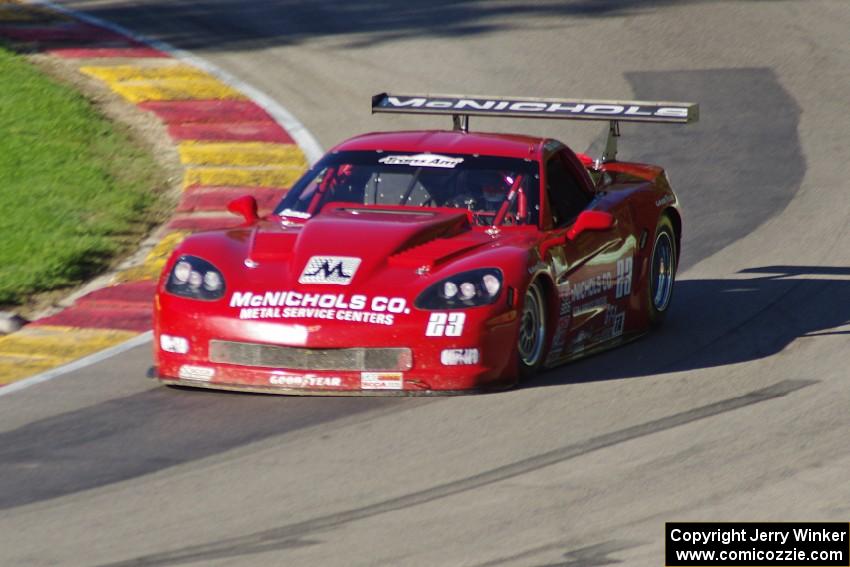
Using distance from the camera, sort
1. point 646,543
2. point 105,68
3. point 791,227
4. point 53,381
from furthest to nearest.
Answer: point 105,68 → point 791,227 → point 53,381 → point 646,543

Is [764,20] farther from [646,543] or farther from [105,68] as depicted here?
[646,543]

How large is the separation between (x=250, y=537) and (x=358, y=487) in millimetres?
728

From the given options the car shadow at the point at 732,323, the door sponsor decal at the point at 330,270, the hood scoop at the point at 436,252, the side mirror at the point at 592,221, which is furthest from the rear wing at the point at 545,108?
the door sponsor decal at the point at 330,270

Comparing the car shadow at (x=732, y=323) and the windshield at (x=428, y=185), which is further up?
the windshield at (x=428, y=185)

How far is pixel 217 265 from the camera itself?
8.52 metres

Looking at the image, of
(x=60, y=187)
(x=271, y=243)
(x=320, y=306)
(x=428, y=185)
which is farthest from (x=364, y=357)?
(x=60, y=187)

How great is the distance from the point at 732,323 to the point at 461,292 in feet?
7.97

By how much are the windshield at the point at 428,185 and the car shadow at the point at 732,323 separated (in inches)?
37.0

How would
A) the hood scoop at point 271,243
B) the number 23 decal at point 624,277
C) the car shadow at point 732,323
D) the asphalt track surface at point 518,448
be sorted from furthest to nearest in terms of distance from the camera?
the number 23 decal at point 624,277
the car shadow at point 732,323
the hood scoop at point 271,243
the asphalt track surface at point 518,448

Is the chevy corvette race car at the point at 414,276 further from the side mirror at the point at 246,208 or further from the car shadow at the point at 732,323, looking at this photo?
the car shadow at the point at 732,323

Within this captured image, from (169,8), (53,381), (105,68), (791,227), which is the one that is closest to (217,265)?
(53,381)

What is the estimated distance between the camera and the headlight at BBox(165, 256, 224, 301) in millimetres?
8430

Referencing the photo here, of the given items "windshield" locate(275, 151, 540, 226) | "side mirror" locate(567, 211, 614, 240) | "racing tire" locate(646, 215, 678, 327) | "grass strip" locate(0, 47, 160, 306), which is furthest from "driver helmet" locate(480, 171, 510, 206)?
"grass strip" locate(0, 47, 160, 306)

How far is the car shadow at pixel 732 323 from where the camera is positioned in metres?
9.00
